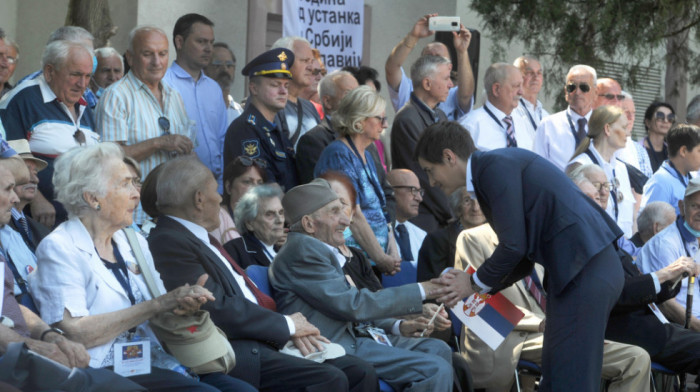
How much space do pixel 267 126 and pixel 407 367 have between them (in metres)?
2.33

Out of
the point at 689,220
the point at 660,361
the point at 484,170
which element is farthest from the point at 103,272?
the point at 689,220

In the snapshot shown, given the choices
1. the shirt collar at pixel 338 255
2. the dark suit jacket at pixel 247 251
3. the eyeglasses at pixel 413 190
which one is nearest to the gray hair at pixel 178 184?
the shirt collar at pixel 338 255

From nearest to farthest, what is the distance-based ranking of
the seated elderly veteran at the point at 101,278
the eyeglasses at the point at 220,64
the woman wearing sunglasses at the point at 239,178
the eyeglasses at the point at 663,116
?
the seated elderly veteran at the point at 101,278, the woman wearing sunglasses at the point at 239,178, the eyeglasses at the point at 220,64, the eyeglasses at the point at 663,116

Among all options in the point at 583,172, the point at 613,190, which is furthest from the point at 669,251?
the point at 613,190

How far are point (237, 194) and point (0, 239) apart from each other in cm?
220

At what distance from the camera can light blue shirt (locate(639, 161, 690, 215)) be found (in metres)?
9.18

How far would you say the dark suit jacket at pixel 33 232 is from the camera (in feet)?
16.6

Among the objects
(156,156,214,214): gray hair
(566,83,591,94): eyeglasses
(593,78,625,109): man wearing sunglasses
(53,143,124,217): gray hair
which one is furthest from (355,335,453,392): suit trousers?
(593,78,625,109): man wearing sunglasses

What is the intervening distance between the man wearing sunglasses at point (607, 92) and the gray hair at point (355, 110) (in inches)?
141

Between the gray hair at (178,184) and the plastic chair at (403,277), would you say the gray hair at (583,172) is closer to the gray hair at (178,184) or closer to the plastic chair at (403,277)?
the plastic chair at (403,277)

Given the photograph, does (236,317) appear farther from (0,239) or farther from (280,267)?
(0,239)

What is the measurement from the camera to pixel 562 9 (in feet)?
33.7

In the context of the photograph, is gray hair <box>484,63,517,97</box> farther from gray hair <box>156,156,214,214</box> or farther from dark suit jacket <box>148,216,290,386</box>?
dark suit jacket <box>148,216,290,386</box>

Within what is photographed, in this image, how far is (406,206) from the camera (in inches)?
307
